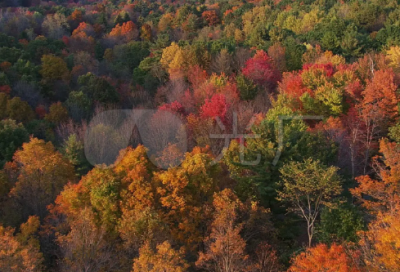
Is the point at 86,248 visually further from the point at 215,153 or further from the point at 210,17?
the point at 210,17

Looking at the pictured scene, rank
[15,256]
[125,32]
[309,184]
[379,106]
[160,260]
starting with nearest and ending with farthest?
1. [160,260]
2. [15,256]
3. [309,184]
4. [379,106]
5. [125,32]

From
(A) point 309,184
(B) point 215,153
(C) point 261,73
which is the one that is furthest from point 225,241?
(C) point 261,73

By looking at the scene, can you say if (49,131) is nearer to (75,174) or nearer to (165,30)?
(75,174)

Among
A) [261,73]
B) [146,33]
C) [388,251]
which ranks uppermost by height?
[388,251]

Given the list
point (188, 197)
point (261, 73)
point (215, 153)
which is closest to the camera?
Result: point (188, 197)

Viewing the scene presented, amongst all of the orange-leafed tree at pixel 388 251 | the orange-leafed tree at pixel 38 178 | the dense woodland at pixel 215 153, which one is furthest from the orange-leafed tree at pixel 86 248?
the orange-leafed tree at pixel 388 251

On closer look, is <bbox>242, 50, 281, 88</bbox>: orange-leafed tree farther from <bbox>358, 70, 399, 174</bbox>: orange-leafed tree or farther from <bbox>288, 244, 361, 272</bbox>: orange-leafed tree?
<bbox>288, 244, 361, 272</bbox>: orange-leafed tree

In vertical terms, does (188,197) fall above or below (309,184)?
below
